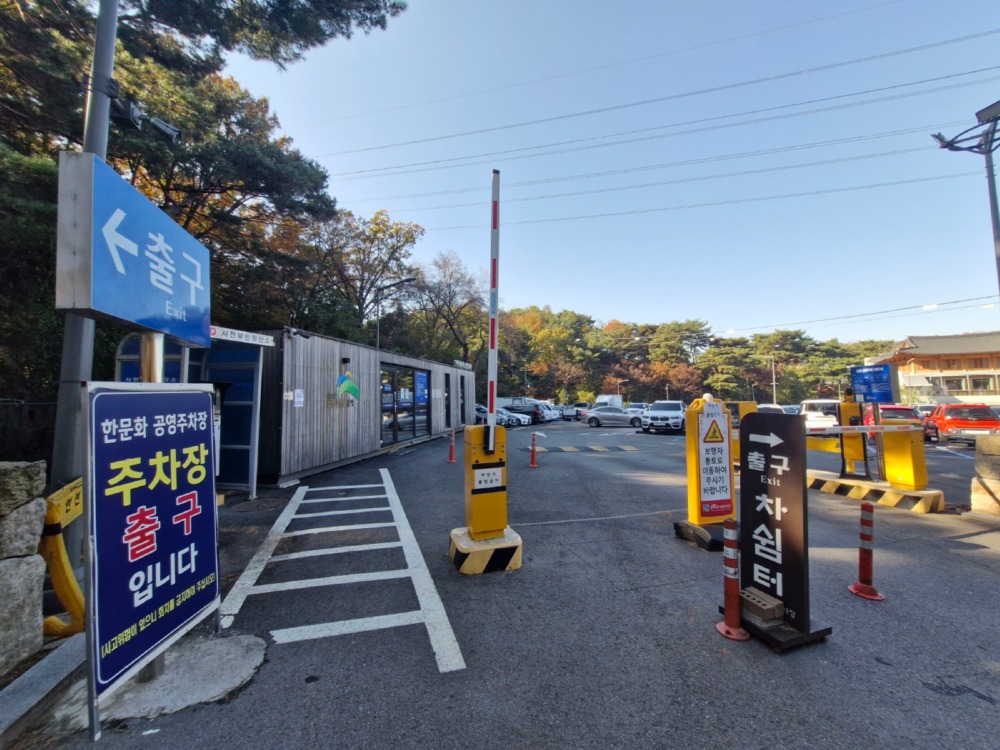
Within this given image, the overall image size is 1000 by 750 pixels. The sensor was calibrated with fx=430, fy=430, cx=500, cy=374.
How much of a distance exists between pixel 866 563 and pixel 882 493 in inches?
177

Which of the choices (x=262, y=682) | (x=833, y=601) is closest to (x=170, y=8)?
(x=262, y=682)

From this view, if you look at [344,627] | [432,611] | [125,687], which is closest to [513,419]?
[432,611]

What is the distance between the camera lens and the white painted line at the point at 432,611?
2838 mm

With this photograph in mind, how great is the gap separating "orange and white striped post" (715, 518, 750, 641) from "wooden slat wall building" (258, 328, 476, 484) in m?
7.79

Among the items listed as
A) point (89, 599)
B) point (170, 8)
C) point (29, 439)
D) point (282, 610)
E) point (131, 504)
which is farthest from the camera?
point (170, 8)

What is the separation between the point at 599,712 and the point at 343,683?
1505mm

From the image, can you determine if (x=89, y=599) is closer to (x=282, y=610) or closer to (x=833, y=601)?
(x=282, y=610)

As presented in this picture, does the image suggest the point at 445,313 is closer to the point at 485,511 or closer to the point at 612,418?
the point at 612,418

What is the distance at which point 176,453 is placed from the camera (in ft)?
8.81

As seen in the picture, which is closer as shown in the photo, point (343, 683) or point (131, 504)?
point (131, 504)

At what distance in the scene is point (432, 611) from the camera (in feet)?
11.4

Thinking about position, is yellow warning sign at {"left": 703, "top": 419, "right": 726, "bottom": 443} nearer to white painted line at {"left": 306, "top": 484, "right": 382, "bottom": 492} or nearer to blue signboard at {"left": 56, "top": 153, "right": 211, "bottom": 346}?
blue signboard at {"left": 56, "top": 153, "right": 211, "bottom": 346}

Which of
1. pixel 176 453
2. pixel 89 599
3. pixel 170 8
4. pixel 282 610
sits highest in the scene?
pixel 170 8

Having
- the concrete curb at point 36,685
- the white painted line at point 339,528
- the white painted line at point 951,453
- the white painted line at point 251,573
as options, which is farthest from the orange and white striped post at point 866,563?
the white painted line at point 951,453
